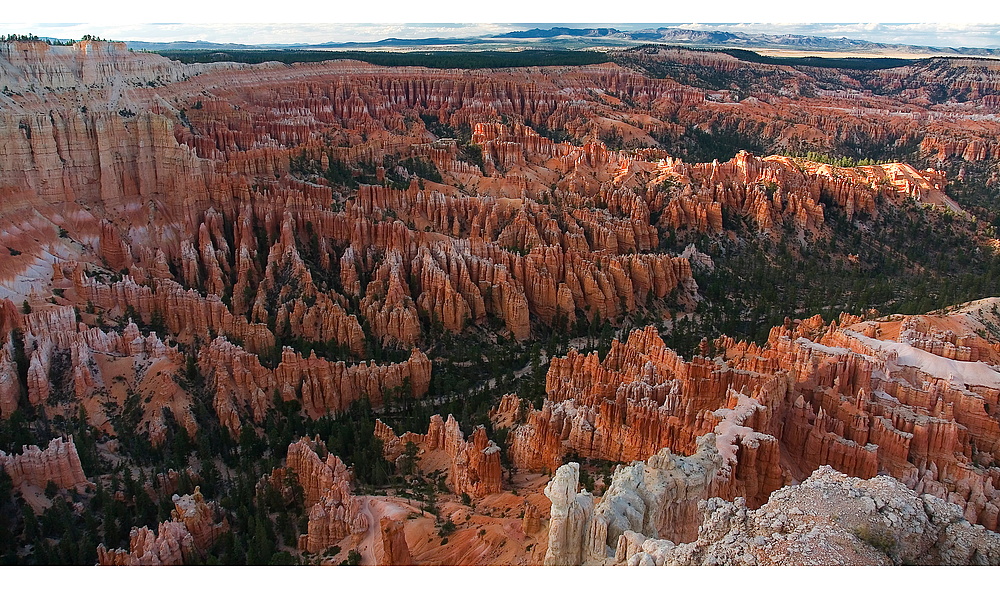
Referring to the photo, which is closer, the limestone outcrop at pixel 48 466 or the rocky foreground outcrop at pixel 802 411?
the rocky foreground outcrop at pixel 802 411

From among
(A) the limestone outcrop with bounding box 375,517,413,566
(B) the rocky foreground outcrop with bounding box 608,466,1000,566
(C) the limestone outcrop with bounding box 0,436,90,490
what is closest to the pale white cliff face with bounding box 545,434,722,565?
(B) the rocky foreground outcrop with bounding box 608,466,1000,566

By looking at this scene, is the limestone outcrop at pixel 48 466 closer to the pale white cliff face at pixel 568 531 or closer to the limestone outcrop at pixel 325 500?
the limestone outcrop at pixel 325 500

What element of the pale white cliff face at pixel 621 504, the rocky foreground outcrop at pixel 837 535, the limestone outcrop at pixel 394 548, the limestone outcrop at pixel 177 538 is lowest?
the limestone outcrop at pixel 177 538

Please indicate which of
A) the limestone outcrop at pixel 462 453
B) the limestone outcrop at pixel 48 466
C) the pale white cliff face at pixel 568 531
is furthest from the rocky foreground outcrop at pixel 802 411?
the limestone outcrop at pixel 48 466

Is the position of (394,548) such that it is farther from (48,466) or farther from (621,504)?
(48,466)

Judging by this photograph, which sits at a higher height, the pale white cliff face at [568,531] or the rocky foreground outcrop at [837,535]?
the rocky foreground outcrop at [837,535]

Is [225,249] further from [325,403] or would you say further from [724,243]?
[724,243]

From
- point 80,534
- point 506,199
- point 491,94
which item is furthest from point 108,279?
point 491,94

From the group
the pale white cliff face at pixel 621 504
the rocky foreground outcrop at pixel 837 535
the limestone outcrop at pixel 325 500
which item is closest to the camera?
the rocky foreground outcrop at pixel 837 535

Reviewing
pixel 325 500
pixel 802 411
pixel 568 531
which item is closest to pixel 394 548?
pixel 325 500

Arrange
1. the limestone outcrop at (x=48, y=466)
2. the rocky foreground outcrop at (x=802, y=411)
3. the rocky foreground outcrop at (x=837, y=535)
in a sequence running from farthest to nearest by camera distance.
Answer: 1. the limestone outcrop at (x=48, y=466)
2. the rocky foreground outcrop at (x=802, y=411)
3. the rocky foreground outcrop at (x=837, y=535)

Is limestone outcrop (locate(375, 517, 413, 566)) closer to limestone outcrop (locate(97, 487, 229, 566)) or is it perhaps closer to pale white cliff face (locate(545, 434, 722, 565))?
pale white cliff face (locate(545, 434, 722, 565))
